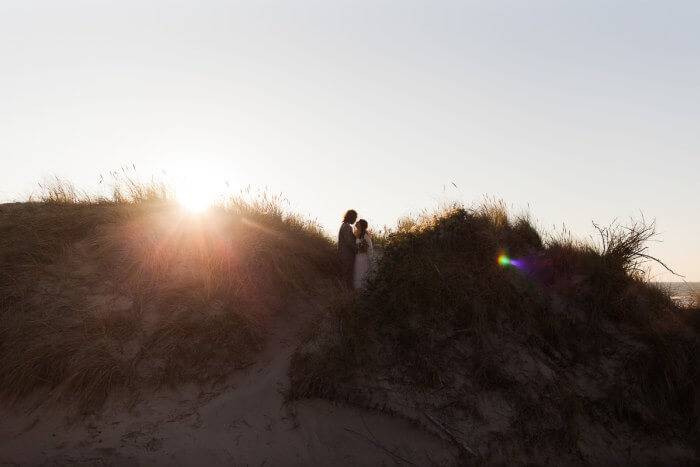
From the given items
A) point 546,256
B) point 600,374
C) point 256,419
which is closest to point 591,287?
point 546,256

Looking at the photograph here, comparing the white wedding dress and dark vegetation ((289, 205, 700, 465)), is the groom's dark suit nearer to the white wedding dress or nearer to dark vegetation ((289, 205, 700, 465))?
the white wedding dress

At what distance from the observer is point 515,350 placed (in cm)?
782

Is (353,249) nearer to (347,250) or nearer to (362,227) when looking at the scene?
(347,250)

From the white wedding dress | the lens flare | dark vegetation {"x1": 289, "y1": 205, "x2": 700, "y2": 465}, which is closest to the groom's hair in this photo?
the white wedding dress

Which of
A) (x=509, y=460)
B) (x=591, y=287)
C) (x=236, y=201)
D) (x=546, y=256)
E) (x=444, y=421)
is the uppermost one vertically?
(x=236, y=201)

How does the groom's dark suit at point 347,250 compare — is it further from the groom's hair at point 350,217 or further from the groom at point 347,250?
the groom's hair at point 350,217

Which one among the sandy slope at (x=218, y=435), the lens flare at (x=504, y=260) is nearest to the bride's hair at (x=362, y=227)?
the lens flare at (x=504, y=260)

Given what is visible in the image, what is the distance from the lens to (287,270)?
9.33m

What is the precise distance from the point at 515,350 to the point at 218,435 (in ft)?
14.7

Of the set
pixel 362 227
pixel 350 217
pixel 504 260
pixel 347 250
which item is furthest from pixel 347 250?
pixel 504 260

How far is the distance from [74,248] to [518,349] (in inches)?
301

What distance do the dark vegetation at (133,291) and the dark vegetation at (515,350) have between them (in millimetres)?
1512

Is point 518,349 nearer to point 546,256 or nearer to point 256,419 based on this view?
point 546,256

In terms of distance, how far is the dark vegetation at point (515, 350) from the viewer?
6914mm
